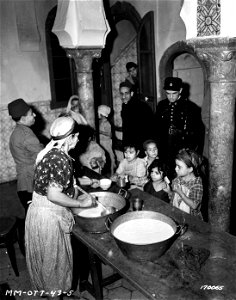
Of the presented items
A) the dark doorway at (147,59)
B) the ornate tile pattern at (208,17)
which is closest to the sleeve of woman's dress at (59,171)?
the ornate tile pattern at (208,17)

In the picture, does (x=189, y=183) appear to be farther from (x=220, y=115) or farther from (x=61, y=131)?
(x=61, y=131)

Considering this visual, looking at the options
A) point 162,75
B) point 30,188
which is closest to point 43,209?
point 30,188

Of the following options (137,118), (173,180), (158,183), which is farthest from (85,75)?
(173,180)

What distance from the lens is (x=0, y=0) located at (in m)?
7.15

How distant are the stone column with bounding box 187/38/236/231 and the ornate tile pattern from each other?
81 millimetres

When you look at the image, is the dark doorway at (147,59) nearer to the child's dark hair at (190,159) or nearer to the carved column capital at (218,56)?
the carved column capital at (218,56)

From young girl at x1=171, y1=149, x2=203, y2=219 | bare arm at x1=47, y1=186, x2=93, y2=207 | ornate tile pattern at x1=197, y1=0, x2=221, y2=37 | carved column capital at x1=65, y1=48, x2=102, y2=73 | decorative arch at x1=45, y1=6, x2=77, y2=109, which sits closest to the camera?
bare arm at x1=47, y1=186, x2=93, y2=207

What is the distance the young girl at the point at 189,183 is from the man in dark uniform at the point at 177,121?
1.62 metres

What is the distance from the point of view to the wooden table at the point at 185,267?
235cm

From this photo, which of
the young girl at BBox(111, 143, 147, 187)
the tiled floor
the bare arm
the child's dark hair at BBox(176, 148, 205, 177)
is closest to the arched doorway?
the young girl at BBox(111, 143, 147, 187)

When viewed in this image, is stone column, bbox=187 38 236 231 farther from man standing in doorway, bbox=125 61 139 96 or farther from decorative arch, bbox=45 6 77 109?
decorative arch, bbox=45 6 77 109

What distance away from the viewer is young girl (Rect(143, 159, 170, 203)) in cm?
424

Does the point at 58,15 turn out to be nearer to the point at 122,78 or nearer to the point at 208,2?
the point at 208,2

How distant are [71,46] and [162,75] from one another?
2104 mm
